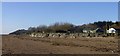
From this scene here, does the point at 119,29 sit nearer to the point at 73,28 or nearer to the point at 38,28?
the point at 73,28

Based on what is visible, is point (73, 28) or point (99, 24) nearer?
point (73, 28)

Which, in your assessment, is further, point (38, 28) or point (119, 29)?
point (38, 28)

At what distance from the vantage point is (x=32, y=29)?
15338 cm

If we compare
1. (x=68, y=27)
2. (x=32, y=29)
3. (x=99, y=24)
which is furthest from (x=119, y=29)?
(x=32, y=29)

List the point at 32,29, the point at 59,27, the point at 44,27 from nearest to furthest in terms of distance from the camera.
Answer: the point at 59,27, the point at 44,27, the point at 32,29

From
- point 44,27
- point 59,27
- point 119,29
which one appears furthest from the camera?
point 44,27

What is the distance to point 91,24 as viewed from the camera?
477 ft

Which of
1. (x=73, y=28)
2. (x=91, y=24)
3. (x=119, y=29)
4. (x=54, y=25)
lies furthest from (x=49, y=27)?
(x=119, y=29)

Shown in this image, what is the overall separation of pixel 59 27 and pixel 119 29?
54.0 m

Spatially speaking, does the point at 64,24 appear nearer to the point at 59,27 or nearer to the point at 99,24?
the point at 59,27

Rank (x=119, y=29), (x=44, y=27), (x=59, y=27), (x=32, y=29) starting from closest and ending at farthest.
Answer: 1. (x=119, y=29)
2. (x=59, y=27)
3. (x=44, y=27)
4. (x=32, y=29)

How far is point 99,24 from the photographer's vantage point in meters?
144

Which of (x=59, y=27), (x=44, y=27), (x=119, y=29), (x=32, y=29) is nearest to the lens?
(x=119, y=29)

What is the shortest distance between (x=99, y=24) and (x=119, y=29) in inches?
2555
